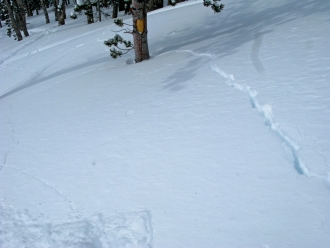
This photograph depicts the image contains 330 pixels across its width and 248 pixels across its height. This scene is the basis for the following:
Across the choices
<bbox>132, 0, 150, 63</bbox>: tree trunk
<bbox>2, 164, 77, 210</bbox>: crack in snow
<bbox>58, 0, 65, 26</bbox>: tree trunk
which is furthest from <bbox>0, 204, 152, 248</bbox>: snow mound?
<bbox>58, 0, 65, 26</bbox>: tree trunk

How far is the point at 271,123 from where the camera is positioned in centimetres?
256

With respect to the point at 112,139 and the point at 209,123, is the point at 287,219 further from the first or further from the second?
the point at 112,139

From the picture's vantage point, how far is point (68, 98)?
14.5 ft

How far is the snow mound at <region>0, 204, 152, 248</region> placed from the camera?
1.77 meters

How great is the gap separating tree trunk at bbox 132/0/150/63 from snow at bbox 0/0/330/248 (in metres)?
0.80

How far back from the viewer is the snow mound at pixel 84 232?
177 cm

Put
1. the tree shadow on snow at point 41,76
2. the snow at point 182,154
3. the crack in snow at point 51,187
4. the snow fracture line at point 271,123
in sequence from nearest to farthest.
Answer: the snow at point 182,154
the snow fracture line at point 271,123
the crack in snow at point 51,187
the tree shadow on snow at point 41,76

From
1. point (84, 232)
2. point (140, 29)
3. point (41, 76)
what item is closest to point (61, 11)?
point (41, 76)

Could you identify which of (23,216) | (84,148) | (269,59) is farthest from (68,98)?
(269,59)

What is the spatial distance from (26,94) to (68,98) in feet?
4.73

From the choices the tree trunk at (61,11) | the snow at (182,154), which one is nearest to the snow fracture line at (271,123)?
the snow at (182,154)

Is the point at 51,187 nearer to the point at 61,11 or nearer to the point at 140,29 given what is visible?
the point at 140,29

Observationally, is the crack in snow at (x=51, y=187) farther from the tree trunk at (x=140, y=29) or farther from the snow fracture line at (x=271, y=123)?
the tree trunk at (x=140, y=29)

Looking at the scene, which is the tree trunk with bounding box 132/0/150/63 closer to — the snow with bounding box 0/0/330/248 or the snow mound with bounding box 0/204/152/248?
the snow with bounding box 0/0/330/248
